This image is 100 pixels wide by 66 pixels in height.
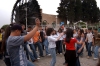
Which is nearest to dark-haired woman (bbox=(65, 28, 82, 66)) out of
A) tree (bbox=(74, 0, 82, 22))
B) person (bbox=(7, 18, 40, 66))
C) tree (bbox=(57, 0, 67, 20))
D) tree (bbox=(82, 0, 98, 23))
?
person (bbox=(7, 18, 40, 66))

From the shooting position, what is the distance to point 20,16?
11141 mm

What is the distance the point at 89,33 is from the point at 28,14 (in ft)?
13.2

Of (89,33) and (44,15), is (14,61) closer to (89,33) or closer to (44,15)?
(89,33)

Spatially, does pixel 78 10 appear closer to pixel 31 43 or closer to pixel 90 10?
pixel 90 10

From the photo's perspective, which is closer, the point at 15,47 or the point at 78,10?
the point at 15,47

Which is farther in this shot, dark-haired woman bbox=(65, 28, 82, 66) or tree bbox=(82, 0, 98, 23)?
tree bbox=(82, 0, 98, 23)

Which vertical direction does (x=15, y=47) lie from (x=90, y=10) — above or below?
below

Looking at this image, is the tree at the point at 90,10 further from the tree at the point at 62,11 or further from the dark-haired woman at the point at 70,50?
the dark-haired woman at the point at 70,50

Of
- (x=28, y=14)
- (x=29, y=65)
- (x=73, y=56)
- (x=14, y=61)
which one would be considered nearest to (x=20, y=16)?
(x=28, y=14)

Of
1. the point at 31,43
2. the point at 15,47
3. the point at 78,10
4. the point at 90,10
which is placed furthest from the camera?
the point at 90,10

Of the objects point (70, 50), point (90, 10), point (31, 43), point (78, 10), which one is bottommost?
point (31, 43)

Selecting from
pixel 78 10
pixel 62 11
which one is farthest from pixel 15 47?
pixel 78 10

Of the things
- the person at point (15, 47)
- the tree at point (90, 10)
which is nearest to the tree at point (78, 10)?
the tree at point (90, 10)

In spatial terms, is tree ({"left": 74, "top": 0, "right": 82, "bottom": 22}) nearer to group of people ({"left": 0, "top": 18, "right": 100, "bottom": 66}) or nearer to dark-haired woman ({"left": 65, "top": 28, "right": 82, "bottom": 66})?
group of people ({"left": 0, "top": 18, "right": 100, "bottom": 66})
